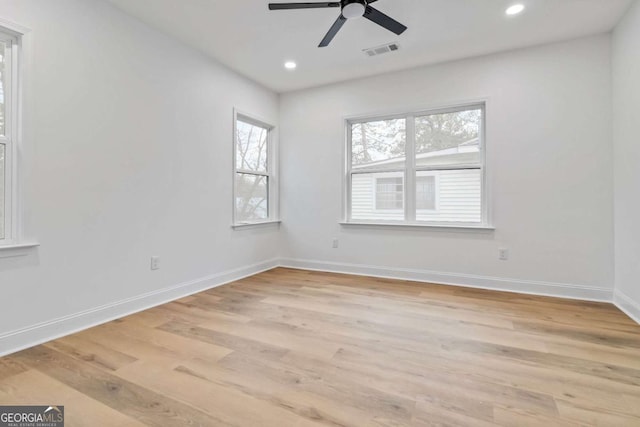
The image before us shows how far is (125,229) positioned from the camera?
276cm

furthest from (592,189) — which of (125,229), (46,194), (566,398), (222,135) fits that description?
(46,194)

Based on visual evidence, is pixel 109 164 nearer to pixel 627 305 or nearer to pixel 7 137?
pixel 7 137

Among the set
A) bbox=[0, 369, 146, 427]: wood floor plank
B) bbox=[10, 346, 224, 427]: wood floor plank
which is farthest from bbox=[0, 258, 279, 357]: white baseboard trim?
bbox=[0, 369, 146, 427]: wood floor plank

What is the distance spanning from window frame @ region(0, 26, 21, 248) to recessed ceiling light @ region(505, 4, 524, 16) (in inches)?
152

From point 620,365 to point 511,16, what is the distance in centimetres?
290

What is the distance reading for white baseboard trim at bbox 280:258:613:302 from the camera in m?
3.23

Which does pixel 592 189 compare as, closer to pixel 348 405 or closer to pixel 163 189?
pixel 348 405

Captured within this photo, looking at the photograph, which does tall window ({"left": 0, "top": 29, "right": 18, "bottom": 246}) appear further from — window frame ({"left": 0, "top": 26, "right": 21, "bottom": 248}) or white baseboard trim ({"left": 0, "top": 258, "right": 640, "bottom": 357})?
white baseboard trim ({"left": 0, "top": 258, "right": 640, "bottom": 357})

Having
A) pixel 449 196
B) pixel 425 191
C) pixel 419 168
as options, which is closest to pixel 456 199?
pixel 449 196

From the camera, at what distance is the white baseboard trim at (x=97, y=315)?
2.09m

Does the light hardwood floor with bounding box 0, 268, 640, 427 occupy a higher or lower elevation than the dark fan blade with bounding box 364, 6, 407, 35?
A: lower

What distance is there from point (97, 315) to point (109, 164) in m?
1.27

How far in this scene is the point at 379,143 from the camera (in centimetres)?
432

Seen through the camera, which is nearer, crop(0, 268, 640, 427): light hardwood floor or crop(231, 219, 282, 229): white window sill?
crop(0, 268, 640, 427): light hardwood floor
